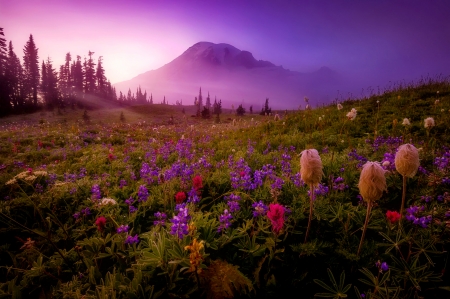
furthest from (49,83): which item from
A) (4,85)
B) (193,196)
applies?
Answer: (193,196)

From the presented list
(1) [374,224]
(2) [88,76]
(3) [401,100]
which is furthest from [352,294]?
(2) [88,76]

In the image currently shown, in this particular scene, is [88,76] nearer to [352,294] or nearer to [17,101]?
[17,101]

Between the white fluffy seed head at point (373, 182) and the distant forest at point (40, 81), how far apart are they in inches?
2174

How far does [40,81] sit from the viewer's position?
6175cm

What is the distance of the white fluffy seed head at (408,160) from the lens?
2084mm

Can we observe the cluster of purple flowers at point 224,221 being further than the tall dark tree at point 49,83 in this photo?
No

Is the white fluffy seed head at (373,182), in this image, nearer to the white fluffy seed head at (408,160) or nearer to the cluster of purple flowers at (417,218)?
the white fluffy seed head at (408,160)

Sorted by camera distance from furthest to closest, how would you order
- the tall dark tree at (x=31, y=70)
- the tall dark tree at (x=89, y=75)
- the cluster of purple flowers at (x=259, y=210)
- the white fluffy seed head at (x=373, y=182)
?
1. the tall dark tree at (x=89, y=75)
2. the tall dark tree at (x=31, y=70)
3. the cluster of purple flowers at (x=259, y=210)
4. the white fluffy seed head at (x=373, y=182)

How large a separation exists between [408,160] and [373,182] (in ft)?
1.87

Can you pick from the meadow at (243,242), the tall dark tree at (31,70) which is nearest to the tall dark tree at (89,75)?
the tall dark tree at (31,70)

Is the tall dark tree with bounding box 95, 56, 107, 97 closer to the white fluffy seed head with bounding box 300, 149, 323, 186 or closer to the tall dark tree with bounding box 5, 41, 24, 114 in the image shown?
the tall dark tree with bounding box 5, 41, 24, 114

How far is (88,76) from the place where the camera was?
7400cm

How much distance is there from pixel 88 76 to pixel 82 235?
8782 centimetres

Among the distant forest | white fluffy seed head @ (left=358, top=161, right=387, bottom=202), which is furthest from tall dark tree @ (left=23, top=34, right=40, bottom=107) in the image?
white fluffy seed head @ (left=358, top=161, right=387, bottom=202)
